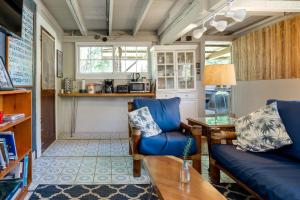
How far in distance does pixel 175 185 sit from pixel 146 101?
203 centimetres

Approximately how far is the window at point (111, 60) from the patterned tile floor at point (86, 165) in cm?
182

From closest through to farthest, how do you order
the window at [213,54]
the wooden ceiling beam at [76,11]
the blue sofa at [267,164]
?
the blue sofa at [267,164], the wooden ceiling beam at [76,11], the window at [213,54]

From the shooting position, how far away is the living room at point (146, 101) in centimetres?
233

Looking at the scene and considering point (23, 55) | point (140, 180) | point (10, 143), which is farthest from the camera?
point (23, 55)

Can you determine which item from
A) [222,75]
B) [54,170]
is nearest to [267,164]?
[222,75]

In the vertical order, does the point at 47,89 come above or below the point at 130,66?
below

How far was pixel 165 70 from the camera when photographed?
19.0ft

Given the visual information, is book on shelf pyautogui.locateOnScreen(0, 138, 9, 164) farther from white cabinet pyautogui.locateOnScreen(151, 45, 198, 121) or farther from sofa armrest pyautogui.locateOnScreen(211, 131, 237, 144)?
white cabinet pyautogui.locateOnScreen(151, 45, 198, 121)

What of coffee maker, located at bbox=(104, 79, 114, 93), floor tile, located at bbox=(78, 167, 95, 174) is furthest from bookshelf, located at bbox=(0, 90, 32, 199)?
coffee maker, located at bbox=(104, 79, 114, 93)

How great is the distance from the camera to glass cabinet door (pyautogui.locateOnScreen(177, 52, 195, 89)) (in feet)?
19.0

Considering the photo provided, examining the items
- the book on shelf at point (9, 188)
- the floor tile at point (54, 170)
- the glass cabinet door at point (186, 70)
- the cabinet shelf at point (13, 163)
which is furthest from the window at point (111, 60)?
the book on shelf at point (9, 188)

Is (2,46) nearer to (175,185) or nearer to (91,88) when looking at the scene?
(175,185)

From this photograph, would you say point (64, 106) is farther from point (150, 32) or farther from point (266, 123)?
point (266, 123)

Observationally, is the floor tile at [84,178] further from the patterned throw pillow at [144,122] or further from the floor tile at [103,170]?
the patterned throw pillow at [144,122]
